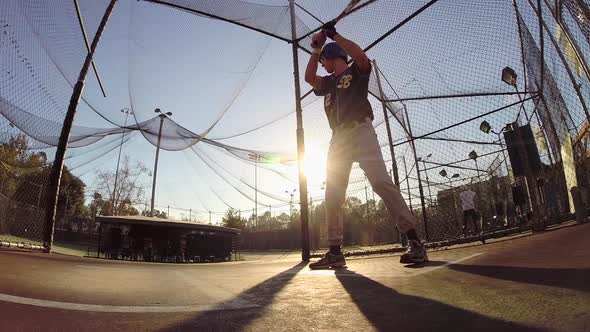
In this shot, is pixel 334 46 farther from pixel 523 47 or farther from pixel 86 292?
pixel 523 47

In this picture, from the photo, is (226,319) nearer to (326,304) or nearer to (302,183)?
(326,304)

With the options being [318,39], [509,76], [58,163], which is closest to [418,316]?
[318,39]

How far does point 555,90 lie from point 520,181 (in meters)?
4.48

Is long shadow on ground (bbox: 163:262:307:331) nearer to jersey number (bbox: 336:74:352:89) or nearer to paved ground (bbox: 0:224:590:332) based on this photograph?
paved ground (bbox: 0:224:590:332)

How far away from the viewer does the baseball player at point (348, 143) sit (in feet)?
9.39

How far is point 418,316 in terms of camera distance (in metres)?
0.99

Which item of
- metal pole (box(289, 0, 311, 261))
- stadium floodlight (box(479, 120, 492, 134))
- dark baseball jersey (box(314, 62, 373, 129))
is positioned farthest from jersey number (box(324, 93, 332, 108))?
A: stadium floodlight (box(479, 120, 492, 134))

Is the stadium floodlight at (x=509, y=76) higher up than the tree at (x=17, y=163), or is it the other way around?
the stadium floodlight at (x=509, y=76)

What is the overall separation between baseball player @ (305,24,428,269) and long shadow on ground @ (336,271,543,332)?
152cm

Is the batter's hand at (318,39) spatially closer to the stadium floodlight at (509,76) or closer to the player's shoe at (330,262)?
the player's shoe at (330,262)

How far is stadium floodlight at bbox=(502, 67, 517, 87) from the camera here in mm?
7091

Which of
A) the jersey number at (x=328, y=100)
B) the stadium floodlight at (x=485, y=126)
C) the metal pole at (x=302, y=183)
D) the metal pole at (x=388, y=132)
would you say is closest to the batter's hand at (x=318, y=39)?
the jersey number at (x=328, y=100)

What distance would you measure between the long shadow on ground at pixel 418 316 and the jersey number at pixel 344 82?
217 cm

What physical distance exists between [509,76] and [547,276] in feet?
24.1
